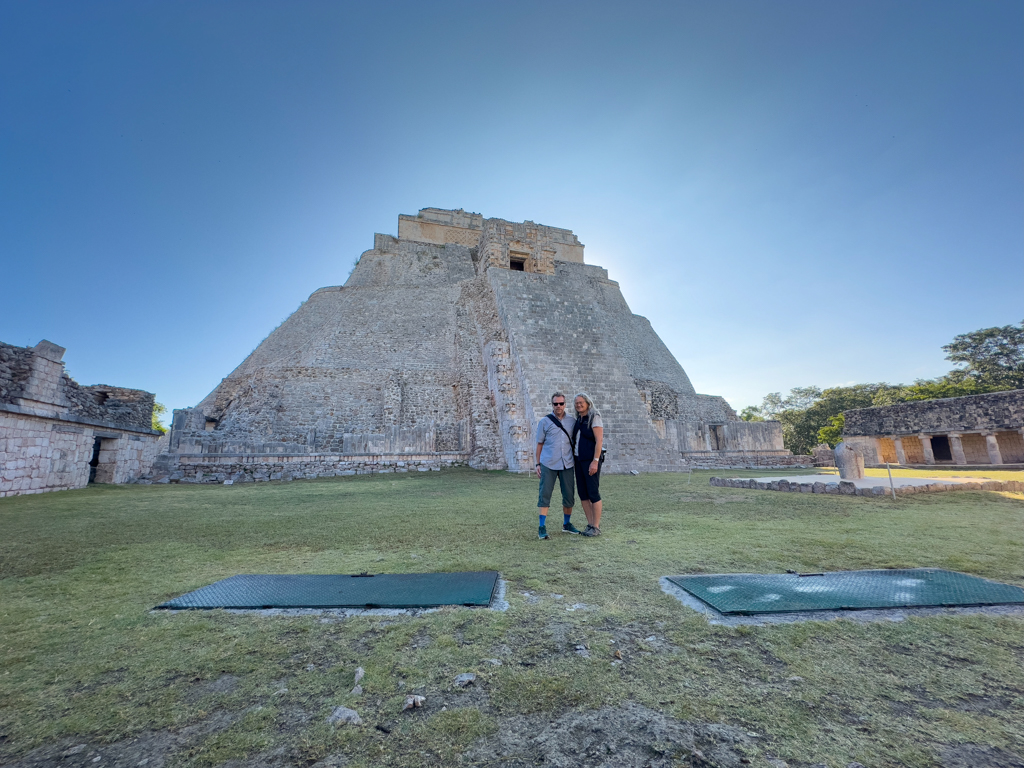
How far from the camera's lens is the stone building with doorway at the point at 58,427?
25.4 feet

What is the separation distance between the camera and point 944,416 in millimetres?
19656

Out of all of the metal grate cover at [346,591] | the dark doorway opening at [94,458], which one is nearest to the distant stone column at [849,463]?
the metal grate cover at [346,591]

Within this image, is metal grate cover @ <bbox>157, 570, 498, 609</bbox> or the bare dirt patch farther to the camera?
metal grate cover @ <bbox>157, 570, 498, 609</bbox>

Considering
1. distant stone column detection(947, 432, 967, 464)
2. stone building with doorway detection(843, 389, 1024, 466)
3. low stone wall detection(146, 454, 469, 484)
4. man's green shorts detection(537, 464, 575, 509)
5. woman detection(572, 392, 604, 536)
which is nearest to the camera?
woman detection(572, 392, 604, 536)

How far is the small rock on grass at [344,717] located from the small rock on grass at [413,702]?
0.47ft

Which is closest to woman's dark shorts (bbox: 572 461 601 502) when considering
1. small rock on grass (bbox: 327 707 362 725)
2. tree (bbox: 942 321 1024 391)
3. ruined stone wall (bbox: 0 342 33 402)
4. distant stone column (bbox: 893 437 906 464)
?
small rock on grass (bbox: 327 707 362 725)

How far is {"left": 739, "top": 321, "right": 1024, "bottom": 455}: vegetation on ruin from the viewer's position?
28.1 m

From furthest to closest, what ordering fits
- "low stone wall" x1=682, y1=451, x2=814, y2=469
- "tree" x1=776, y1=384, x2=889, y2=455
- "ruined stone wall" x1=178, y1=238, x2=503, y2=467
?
"tree" x1=776, y1=384, x2=889, y2=455, "low stone wall" x1=682, y1=451, x2=814, y2=469, "ruined stone wall" x1=178, y1=238, x2=503, y2=467

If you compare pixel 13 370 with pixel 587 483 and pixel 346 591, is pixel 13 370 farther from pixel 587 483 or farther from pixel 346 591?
pixel 587 483

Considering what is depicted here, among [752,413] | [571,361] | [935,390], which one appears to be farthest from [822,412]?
[571,361]

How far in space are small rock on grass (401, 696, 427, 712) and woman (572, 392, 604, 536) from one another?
9.22ft

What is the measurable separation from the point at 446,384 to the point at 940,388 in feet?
111

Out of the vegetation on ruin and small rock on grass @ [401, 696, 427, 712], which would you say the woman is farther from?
the vegetation on ruin

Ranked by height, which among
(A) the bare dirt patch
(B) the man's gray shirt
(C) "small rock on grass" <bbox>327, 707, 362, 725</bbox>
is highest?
(B) the man's gray shirt
